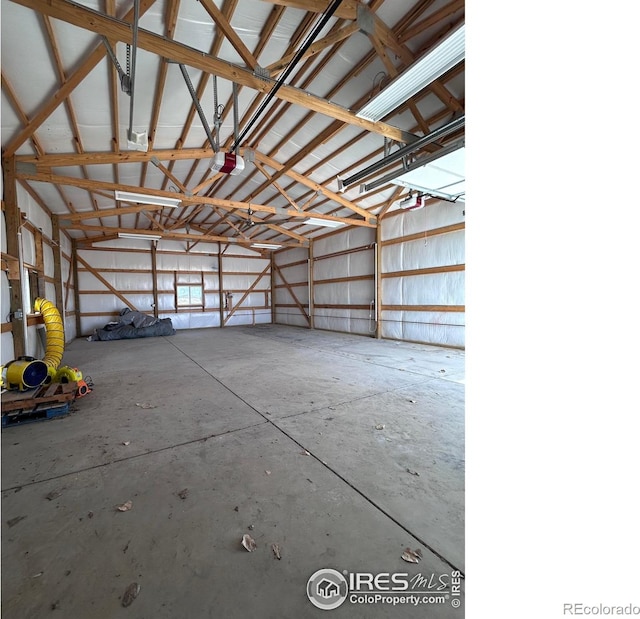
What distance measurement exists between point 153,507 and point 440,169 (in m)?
5.15

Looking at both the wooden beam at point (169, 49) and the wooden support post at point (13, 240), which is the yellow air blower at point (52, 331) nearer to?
the wooden support post at point (13, 240)

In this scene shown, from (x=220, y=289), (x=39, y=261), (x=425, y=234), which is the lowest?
(x=220, y=289)

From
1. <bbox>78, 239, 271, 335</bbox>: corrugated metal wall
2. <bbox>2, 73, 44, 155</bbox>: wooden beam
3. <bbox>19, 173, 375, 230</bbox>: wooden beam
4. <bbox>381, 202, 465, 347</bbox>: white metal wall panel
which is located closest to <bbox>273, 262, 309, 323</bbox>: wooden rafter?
<bbox>78, 239, 271, 335</bbox>: corrugated metal wall

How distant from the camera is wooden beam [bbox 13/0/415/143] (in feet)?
8.28

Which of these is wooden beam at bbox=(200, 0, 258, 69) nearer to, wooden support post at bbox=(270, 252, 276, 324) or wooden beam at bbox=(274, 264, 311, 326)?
wooden beam at bbox=(274, 264, 311, 326)

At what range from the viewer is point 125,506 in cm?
189

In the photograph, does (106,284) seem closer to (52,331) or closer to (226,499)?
(52,331)

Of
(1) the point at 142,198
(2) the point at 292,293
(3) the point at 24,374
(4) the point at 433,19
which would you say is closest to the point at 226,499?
(3) the point at 24,374

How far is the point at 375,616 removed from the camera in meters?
1.29
